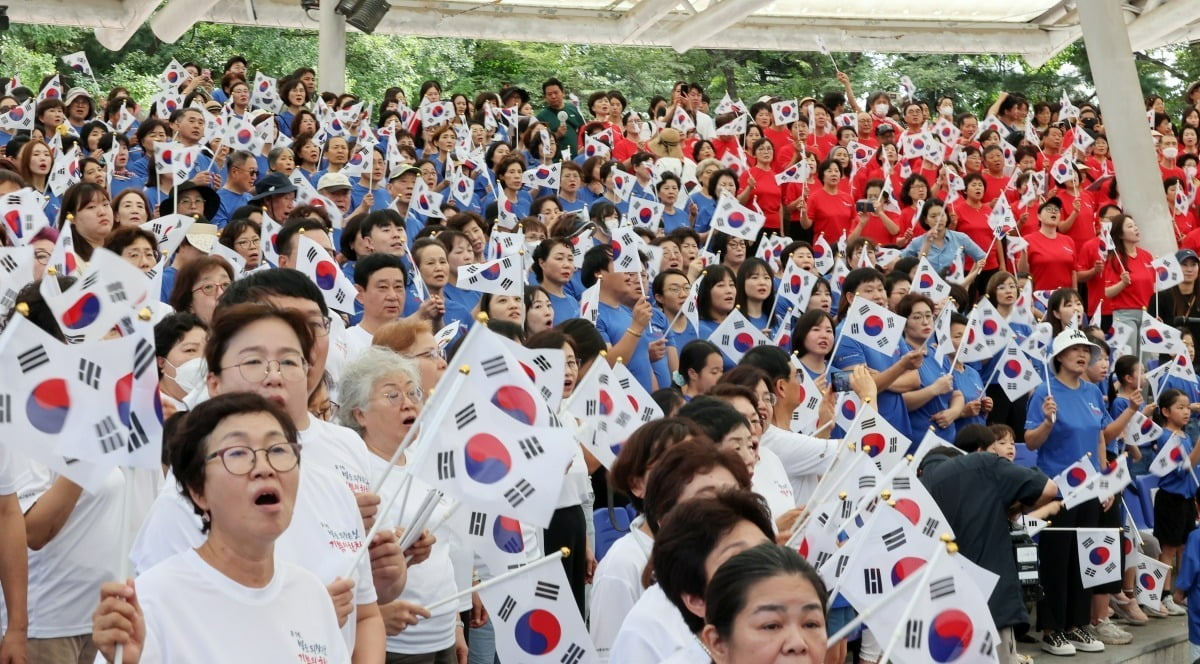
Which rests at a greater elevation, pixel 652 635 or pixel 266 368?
pixel 266 368

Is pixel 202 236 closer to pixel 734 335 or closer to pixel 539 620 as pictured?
pixel 734 335

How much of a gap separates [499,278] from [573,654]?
373 cm

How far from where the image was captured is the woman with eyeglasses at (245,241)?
8.81 meters

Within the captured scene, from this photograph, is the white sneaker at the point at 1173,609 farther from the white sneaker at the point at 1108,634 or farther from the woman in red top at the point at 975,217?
the woman in red top at the point at 975,217

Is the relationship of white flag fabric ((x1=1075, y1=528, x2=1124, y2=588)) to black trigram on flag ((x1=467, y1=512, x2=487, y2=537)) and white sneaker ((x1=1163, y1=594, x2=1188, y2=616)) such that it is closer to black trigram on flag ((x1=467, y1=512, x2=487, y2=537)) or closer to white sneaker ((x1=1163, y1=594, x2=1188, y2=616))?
white sneaker ((x1=1163, y1=594, x2=1188, y2=616))

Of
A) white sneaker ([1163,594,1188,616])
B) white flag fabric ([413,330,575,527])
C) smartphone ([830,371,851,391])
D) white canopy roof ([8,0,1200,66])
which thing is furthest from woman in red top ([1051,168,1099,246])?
white flag fabric ([413,330,575,527])

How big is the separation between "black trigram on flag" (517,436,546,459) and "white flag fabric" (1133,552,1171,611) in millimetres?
7390

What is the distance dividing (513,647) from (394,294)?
7.07 feet

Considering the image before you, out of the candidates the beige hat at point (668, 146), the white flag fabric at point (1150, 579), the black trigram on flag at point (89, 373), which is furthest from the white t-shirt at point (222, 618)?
the beige hat at point (668, 146)

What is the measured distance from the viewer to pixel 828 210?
52.3 feet

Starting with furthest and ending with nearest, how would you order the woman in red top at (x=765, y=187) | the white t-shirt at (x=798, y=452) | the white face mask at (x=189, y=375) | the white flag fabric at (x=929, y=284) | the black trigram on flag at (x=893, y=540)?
1. the woman in red top at (x=765, y=187)
2. the white flag fabric at (x=929, y=284)
3. the white t-shirt at (x=798, y=452)
4. the black trigram on flag at (x=893, y=540)
5. the white face mask at (x=189, y=375)

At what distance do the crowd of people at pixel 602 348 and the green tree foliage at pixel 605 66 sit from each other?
35.4 ft

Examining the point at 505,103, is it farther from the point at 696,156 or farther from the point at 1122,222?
the point at 1122,222

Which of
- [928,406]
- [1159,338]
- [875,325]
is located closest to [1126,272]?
[1159,338]
